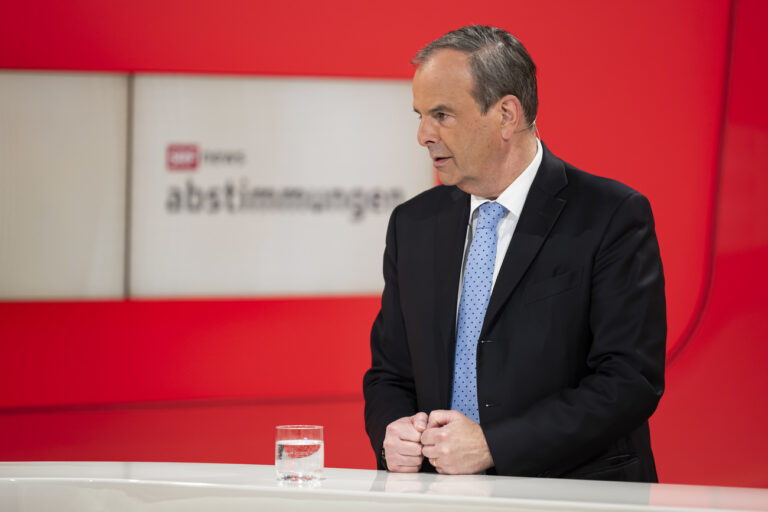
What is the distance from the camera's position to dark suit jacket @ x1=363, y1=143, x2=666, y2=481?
165 centimetres

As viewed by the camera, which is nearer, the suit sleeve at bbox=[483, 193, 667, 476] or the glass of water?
the glass of water

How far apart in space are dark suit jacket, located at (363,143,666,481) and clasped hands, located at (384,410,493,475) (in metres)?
0.03

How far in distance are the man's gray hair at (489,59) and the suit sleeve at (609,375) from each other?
34 centimetres

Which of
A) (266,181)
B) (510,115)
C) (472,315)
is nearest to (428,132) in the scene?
(510,115)

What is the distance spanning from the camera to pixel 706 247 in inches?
140

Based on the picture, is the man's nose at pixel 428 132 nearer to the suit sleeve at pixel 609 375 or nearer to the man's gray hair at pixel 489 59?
the man's gray hair at pixel 489 59

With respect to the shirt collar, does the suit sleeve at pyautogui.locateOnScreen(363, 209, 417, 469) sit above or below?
below

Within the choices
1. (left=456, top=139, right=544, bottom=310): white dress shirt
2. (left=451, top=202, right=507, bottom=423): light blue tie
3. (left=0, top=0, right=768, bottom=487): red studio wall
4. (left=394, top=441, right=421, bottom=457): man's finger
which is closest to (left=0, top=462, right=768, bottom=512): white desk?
A: (left=394, top=441, right=421, bottom=457): man's finger

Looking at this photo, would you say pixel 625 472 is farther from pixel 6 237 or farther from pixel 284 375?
pixel 6 237

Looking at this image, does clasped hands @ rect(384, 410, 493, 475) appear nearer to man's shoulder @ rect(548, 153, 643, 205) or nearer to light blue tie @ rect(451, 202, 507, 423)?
light blue tie @ rect(451, 202, 507, 423)

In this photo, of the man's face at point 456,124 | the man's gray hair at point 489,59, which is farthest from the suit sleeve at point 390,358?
the man's gray hair at point 489,59

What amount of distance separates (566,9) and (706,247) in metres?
1.10

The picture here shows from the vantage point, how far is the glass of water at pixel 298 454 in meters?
1.42

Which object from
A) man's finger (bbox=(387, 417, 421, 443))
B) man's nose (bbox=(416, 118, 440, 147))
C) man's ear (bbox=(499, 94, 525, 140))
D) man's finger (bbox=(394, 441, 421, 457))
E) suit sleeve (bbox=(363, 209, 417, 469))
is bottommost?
man's finger (bbox=(394, 441, 421, 457))
